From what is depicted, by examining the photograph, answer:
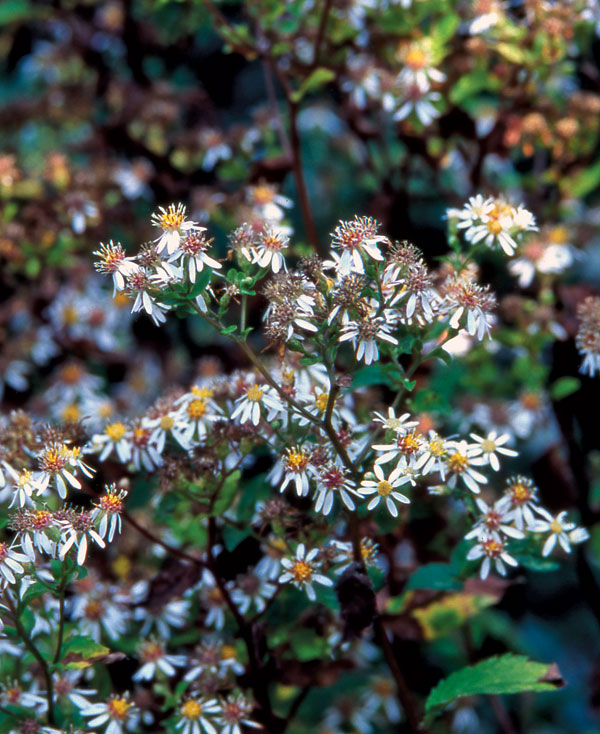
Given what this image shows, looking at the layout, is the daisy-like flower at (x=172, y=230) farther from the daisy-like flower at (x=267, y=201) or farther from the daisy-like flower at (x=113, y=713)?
the daisy-like flower at (x=113, y=713)

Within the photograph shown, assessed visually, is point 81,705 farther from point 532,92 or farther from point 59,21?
point 59,21

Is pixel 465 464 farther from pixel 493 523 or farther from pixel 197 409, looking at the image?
pixel 197 409

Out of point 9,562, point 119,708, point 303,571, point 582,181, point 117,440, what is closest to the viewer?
point 9,562

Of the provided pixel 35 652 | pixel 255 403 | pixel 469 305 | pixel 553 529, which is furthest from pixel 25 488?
pixel 553 529

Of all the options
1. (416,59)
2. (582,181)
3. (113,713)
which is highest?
(416,59)

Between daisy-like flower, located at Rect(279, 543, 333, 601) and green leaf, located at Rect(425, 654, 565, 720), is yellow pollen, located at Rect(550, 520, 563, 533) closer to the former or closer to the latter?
green leaf, located at Rect(425, 654, 565, 720)

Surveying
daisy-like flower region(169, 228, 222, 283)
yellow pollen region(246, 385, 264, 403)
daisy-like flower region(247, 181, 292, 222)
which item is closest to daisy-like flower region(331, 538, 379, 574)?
yellow pollen region(246, 385, 264, 403)

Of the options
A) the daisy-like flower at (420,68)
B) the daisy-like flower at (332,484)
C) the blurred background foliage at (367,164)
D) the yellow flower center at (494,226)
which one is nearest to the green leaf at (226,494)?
the daisy-like flower at (332,484)
